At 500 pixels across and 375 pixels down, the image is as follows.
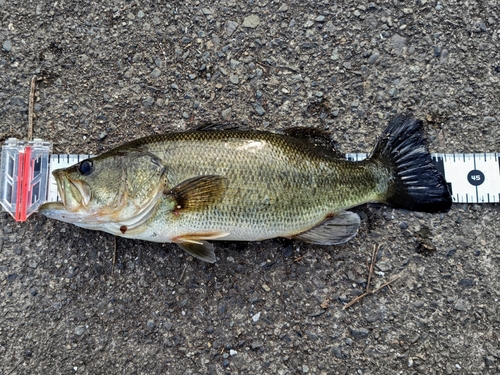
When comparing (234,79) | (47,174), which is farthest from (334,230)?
(47,174)

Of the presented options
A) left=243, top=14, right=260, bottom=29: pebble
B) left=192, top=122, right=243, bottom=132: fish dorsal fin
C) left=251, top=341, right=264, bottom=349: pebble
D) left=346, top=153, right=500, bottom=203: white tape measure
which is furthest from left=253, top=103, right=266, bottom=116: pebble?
left=251, top=341, right=264, bottom=349: pebble

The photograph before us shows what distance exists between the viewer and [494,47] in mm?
3195

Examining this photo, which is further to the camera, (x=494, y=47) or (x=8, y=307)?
(x=494, y=47)

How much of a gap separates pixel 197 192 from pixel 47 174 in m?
1.36

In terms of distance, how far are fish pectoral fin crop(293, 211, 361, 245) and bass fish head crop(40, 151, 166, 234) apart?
3.65 ft

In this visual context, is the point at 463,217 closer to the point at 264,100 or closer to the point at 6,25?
the point at 264,100

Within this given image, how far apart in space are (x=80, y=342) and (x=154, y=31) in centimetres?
257

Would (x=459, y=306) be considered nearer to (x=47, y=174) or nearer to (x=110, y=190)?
(x=110, y=190)

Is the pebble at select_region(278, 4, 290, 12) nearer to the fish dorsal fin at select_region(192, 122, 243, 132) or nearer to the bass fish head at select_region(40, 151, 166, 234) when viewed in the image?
the fish dorsal fin at select_region(192, 122, 243, 132)

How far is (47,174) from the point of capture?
3059 mm

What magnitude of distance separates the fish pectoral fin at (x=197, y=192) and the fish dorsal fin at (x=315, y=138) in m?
0.70

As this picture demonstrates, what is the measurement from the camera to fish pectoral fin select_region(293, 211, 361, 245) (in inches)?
112

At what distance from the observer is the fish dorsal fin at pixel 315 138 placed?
291 centimetres

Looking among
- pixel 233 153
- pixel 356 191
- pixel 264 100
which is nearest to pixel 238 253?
pixel 233 153
